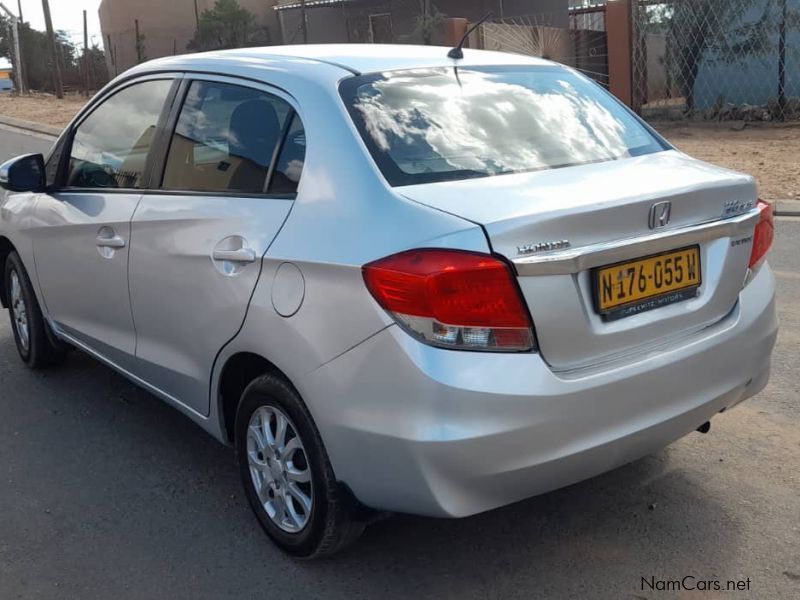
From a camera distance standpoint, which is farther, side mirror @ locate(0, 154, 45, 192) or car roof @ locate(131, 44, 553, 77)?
side mirror @ locate(0, 154, 45, 192)

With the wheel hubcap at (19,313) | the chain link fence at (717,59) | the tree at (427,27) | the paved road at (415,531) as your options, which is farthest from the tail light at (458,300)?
the tree at (427,27)

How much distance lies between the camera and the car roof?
3.29 metres

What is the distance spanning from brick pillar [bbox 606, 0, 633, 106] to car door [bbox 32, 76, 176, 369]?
13578 millimetres

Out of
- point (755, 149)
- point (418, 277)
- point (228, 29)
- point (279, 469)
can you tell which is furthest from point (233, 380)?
point (228, 29)

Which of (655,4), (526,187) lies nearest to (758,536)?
(526,187)

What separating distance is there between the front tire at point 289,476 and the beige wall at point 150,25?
40884mm

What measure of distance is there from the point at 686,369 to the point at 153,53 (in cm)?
4242

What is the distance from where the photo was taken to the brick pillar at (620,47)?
16250 mm

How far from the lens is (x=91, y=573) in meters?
3.10

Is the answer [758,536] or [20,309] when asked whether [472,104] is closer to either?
[758,536]

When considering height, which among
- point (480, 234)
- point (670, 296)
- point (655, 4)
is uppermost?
point (655, 4)

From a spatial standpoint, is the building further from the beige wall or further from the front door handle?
the front door handle

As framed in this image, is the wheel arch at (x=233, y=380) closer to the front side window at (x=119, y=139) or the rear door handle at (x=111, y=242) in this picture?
the rear door handle at (x=111, y=242)

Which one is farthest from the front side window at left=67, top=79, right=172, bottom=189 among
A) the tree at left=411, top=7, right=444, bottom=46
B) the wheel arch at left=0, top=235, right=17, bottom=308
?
the tree at left=411, top=7, right=444, bottom=46
